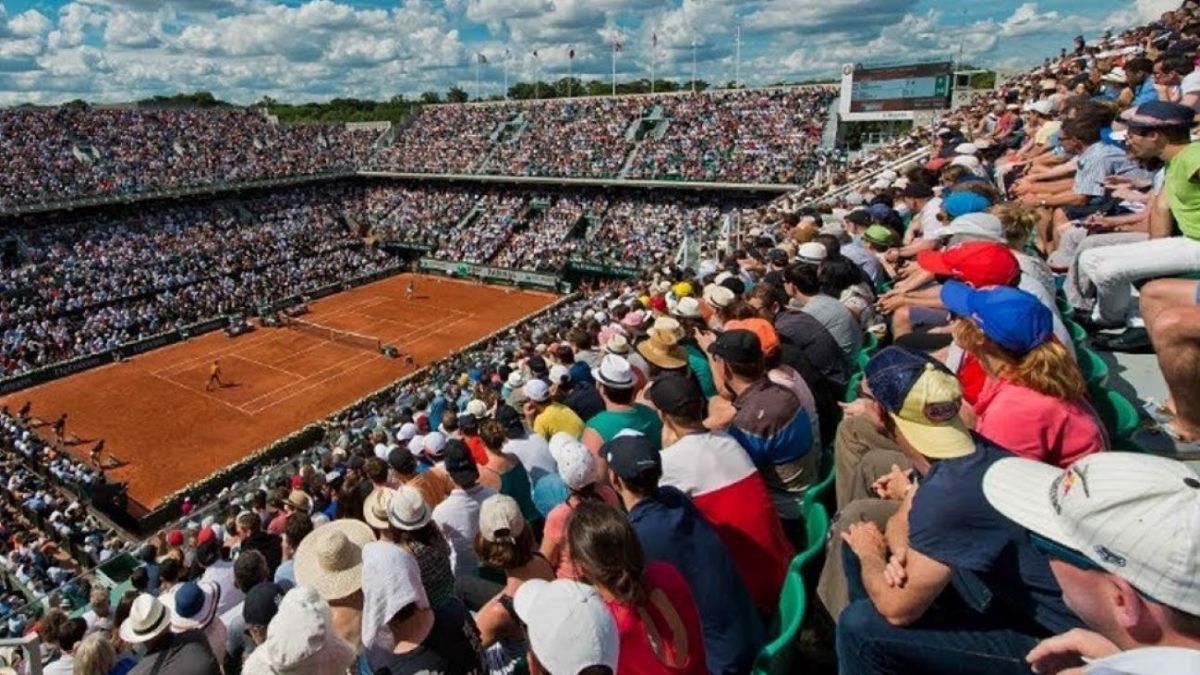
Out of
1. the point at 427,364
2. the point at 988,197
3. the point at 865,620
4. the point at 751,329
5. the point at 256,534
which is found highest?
the point at 988,197

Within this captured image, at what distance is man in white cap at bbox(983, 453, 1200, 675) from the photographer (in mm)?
1926

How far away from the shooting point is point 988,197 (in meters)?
8.05

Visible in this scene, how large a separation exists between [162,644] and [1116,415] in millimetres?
6103

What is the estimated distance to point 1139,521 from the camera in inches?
77.7

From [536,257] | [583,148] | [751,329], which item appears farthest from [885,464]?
[583,148]

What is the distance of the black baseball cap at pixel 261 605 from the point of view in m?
4.80

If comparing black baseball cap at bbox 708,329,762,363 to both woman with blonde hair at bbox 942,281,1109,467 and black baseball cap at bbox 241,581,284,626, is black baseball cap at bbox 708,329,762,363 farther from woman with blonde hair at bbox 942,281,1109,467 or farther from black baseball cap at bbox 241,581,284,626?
black baseball cap at bbox 241,581,284,626

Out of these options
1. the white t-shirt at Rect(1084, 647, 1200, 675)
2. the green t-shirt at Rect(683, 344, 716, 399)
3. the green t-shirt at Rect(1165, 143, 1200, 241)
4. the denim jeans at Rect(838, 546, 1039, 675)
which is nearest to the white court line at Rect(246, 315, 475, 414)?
the green t-shirt at Rect(683, 344, 716, 399)

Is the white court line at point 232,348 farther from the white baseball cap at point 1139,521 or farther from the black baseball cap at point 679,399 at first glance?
the white baseball cap at point 1139,521

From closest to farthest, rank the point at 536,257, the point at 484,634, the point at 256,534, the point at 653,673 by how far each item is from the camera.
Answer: the point at 653,673 < the point at 484,634 < the point at 256,534 < the point at 536,257

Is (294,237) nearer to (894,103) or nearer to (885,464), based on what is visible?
(894,103)

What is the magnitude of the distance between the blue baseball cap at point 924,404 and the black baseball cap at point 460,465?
305 cm

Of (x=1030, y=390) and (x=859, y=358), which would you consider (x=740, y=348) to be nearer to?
(x=1030, y=390)

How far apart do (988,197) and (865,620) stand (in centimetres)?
642
